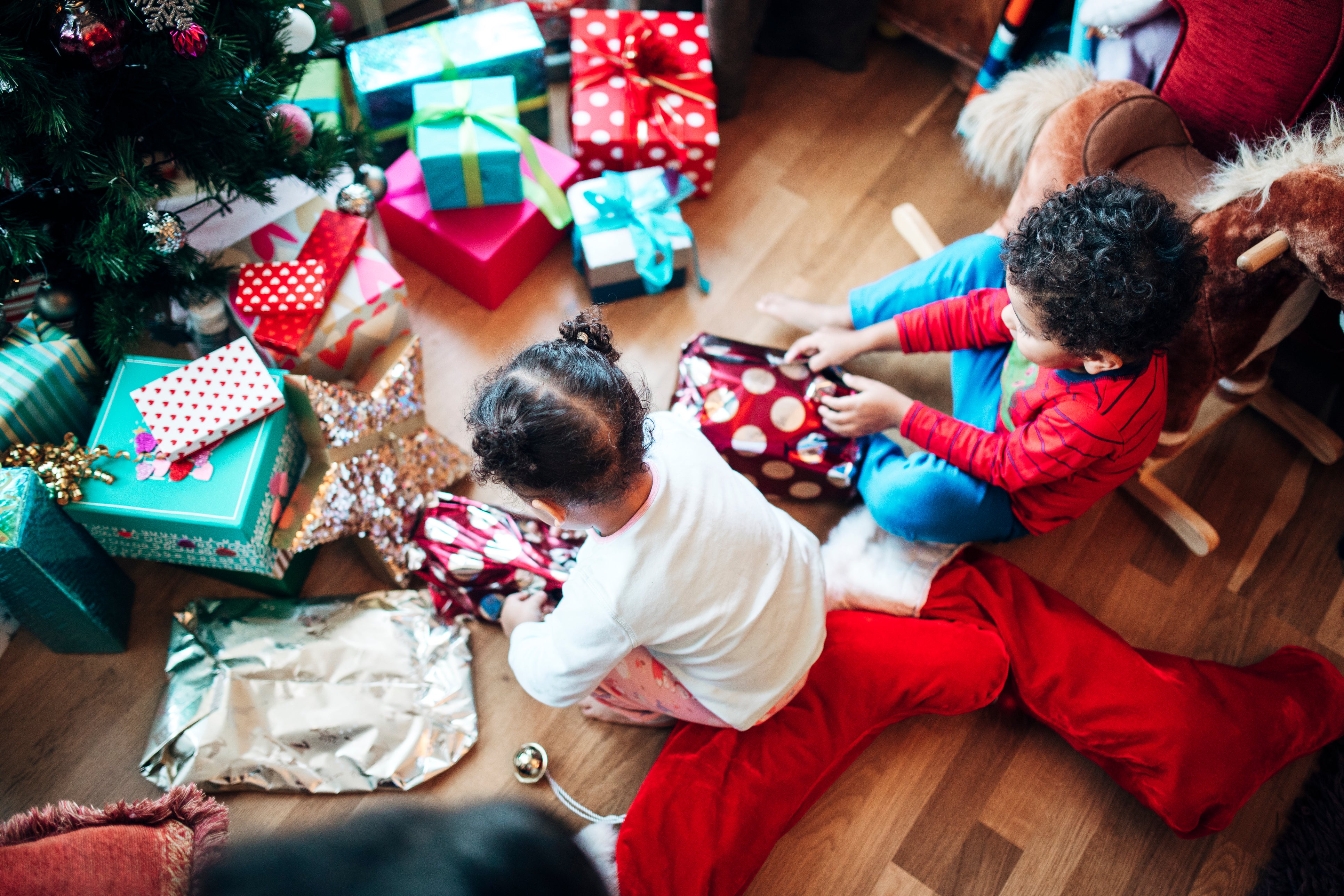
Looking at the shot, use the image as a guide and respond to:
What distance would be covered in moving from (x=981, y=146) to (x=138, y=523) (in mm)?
1309

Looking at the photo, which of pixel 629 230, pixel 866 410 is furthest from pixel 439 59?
pixel 866 410

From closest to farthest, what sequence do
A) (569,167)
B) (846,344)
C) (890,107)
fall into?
(846,344) → (569,167) → (890,107)

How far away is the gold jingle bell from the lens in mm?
1125

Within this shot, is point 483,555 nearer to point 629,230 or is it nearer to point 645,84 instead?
point 629,230

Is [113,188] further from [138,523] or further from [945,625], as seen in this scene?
[945,625]

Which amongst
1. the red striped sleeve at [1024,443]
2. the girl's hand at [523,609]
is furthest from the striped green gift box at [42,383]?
the red striped sleeve at [1024,443]

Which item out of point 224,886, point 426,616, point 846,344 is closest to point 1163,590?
point 846,344

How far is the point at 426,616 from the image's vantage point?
1.18 meters

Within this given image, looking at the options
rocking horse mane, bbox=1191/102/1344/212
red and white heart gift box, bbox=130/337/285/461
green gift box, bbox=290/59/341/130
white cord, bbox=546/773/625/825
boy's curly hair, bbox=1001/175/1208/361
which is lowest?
white cord, bbox=546/773/625/825

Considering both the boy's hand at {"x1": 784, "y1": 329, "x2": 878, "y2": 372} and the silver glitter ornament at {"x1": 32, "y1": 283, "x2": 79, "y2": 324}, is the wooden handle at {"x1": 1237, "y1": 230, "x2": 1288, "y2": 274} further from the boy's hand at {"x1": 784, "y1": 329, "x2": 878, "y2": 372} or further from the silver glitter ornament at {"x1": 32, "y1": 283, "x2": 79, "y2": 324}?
the silver glitter ornament at {"x1": 32, "y1": 283, "x2": 79, "y2": 324}

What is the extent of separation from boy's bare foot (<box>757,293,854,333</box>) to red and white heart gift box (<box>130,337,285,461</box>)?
2.55ft

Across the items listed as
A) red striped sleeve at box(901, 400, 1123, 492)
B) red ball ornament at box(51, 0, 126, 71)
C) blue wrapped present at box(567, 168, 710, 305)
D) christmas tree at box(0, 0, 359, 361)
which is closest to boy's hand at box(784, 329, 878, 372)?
red striped sleeve at box(901, 400, 1123, 492)

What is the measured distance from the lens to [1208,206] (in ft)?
3.47

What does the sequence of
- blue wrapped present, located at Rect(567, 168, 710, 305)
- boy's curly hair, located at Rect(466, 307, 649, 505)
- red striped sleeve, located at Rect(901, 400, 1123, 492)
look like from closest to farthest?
boy's curly hair, located at Rect(466, 307, 649, 505), red striped sleeve, located at Rect(901, 400, 1123, 492), blue wrapped present, located at Rect(567, 168, 710, 305)
